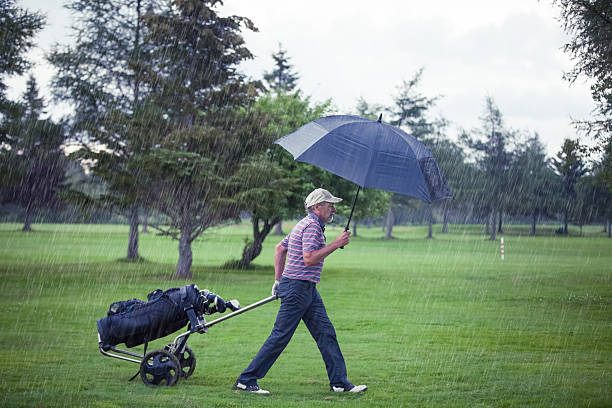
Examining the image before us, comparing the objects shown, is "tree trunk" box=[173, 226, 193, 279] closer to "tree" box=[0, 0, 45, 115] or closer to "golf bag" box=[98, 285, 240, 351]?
"tree" box=[0, 0, 45, 115]

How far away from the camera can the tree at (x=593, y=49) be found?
14.6m

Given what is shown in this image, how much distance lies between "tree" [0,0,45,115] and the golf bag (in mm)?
17593

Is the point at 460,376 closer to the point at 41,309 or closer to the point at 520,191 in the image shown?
the point at 41,309

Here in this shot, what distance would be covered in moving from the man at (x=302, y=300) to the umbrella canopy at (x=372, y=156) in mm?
333

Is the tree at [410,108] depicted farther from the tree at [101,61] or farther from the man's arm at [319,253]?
the man's arm at [319,253]

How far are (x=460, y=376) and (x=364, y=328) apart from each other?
403cm

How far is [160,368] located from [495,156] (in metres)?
64.9

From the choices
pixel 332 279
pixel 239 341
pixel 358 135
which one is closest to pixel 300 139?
pixel 358 135

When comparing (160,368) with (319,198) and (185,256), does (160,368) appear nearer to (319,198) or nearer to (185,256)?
(319,198)

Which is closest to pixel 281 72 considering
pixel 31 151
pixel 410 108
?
pixel 410 108

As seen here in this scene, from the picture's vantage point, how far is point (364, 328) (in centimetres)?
1125

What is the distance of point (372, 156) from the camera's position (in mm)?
6113

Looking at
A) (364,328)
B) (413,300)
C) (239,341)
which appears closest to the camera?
(239,341)

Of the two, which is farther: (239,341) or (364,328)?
(364,328)
